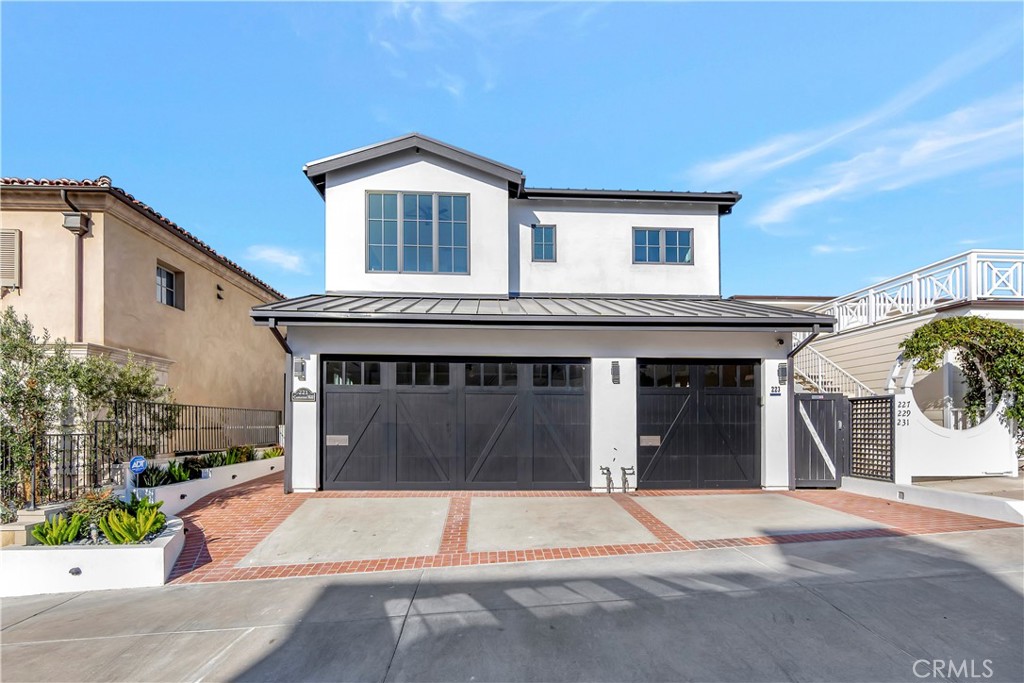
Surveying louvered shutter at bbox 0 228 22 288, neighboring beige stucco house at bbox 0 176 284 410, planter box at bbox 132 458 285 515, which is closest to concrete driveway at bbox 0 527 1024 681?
planter box at bbox 132 458 285 515

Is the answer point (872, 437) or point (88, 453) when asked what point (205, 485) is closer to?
point (88, 453)

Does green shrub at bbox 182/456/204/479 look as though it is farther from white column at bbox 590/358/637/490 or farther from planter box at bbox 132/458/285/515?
white column at bbox 590/358/637/490

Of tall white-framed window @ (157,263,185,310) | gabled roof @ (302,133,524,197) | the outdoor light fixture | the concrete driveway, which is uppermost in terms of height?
gabled roof @ (302,133,524,197)

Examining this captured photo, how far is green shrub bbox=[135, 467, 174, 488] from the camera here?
8.01 metres

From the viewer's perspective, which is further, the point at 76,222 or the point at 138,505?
the point at 76,222

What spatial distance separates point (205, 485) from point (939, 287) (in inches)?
701

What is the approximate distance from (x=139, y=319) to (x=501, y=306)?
28.7 ft

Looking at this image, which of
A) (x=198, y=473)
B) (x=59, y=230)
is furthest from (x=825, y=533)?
(x=59, y=230)

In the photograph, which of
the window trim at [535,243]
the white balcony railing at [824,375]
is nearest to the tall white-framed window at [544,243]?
the window trim at [535,243]

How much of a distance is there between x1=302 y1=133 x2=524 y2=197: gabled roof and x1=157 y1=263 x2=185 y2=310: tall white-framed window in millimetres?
4983

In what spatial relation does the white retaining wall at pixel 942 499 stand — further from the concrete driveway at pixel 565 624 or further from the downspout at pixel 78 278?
the downspout at pixel 78 278

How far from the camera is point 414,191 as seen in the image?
11586 millimetres

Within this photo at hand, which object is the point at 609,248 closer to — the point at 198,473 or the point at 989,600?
the point at 989,600

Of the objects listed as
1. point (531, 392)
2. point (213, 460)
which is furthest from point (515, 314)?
point (213, 460)
